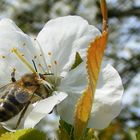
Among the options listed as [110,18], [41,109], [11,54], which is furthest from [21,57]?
[110,18]

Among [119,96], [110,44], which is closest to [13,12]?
[110,44]

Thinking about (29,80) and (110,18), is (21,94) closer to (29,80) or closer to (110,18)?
(29,80)

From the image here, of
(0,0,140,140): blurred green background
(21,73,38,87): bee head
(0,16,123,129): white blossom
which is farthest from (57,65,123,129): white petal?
→ (0,0,140,140): blurred green background

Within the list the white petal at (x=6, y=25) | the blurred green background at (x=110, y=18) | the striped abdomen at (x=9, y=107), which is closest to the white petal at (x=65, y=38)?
the white petal at (x=6, y=25)

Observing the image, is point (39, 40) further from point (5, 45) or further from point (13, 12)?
point (13, 12)

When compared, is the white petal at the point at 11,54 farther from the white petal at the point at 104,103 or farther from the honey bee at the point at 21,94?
the white petal at the point at 104,103

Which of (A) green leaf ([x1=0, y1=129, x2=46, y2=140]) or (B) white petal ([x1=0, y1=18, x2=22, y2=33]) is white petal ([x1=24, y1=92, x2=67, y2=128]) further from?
(B) white petal ([x1=0, y1=18, x2=22, y2=33])
